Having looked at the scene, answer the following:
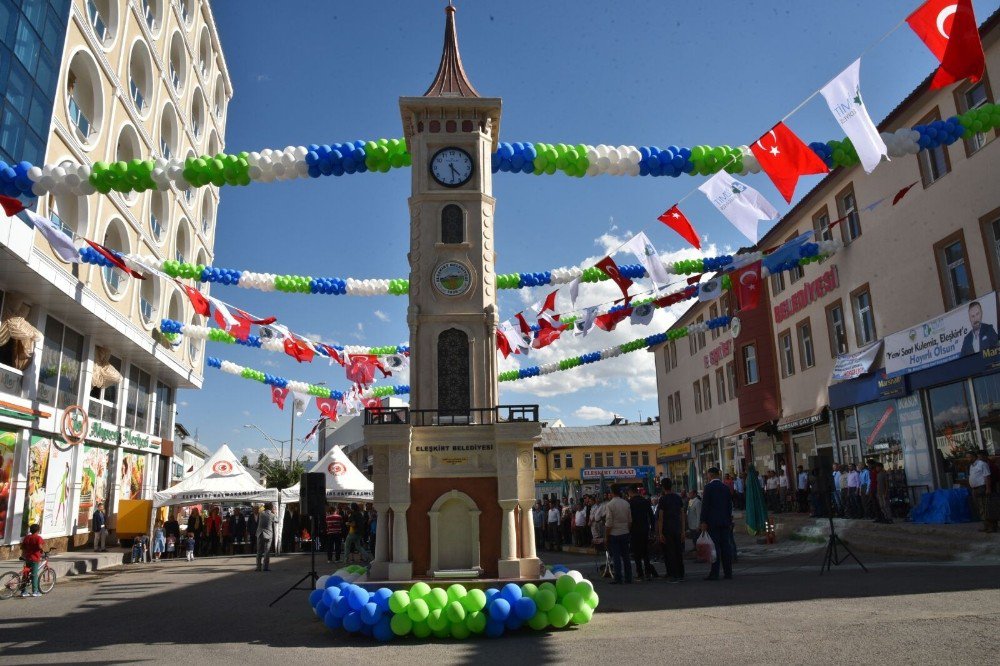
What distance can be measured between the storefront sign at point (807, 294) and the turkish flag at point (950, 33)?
47.2 ft

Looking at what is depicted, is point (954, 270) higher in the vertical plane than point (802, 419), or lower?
higher

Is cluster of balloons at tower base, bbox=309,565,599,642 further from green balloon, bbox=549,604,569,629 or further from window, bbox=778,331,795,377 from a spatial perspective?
window, bbox=778,331,795,377

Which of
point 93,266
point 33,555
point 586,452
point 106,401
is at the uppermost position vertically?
point 93,266

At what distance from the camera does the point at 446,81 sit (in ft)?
42.5

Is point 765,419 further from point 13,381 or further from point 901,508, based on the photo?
point 13,381

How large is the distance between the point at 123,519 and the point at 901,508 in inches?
960

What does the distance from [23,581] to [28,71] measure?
38.2 ft

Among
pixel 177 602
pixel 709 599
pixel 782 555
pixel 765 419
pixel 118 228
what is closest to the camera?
pixel 709 599

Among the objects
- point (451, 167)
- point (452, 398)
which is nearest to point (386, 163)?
point (451, 167)

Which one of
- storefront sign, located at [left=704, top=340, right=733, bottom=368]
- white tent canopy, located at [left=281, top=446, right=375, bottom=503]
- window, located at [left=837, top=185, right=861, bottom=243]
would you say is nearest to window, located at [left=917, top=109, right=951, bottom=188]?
window, located at [left=837, top=185, right=861, bottom=243]

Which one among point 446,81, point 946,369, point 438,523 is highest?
point 446,81

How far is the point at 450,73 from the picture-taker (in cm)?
1315

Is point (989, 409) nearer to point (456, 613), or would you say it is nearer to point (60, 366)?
point (456, 613)

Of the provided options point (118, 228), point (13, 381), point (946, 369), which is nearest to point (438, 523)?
point (946, 369)
